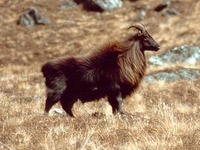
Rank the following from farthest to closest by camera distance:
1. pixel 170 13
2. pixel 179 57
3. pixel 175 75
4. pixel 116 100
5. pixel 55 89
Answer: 1. pixel 170 13
2. pixel 179 57
3. pixel 175 75
4. pixel 55 89
5. pixel 116 100

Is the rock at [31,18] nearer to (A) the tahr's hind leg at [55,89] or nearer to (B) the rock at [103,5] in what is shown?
(B) the rock at [103,5]

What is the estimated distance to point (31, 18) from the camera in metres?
43.2

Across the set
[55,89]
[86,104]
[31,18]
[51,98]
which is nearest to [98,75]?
[55,89]

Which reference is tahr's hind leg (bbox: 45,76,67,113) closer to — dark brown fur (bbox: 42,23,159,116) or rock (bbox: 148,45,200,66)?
dark brown fur (bbox: 42,23,159,116)

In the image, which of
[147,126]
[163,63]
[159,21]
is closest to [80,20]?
[159,21]

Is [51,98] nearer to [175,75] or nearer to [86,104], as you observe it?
[86,104]

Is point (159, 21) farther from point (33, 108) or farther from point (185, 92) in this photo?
point (33, 108)

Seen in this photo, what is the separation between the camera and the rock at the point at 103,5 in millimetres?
46281

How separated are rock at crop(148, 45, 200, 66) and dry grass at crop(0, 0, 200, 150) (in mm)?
2065

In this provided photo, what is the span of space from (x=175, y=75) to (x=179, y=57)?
6298mm

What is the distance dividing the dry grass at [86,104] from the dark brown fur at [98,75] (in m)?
0.54

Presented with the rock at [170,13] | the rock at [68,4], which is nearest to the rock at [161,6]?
the rock at [170,13]

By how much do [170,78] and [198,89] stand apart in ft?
7.07

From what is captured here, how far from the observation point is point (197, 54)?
84.4ft
